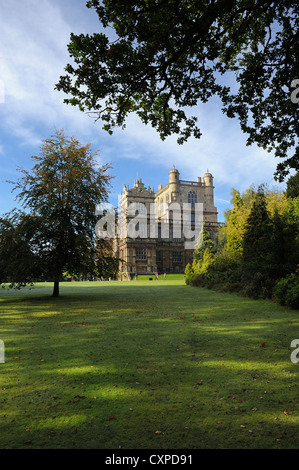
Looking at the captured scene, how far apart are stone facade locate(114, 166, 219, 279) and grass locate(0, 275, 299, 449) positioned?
160 feet

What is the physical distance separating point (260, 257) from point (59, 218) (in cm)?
1221

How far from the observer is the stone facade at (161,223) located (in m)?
60.5

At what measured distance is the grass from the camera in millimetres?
2715

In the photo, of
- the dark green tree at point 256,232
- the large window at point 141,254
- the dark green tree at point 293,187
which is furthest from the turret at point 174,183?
the dark green tree at point 256,232

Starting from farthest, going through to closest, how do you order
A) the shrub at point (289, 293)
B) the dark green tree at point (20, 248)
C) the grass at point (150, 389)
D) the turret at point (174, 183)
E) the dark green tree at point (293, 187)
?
the turret at point (174, 183), the dark green tree at point (293, 187), the dark green tree at point (20, 248), the shrub at point (289, 293), the grass at point (150, 389)

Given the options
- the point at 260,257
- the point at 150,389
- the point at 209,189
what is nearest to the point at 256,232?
the point at 260,257

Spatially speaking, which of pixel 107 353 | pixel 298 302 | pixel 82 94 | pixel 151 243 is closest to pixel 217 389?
pixel 107 353

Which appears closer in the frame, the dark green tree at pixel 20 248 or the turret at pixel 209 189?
the dark green tree at pixel 20 248

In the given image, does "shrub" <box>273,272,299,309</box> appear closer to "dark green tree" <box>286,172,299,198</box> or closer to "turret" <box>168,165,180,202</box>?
"dark green tree" <box>286,172,299,198</box>

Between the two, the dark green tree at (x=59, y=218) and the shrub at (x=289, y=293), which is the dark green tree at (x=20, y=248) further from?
the shrub at (x=289, y=293)

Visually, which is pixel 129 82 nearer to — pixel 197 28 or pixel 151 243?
pixel 197 28

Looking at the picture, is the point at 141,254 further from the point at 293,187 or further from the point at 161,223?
the point at 293,187

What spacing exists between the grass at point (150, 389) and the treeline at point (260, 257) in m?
6.44
